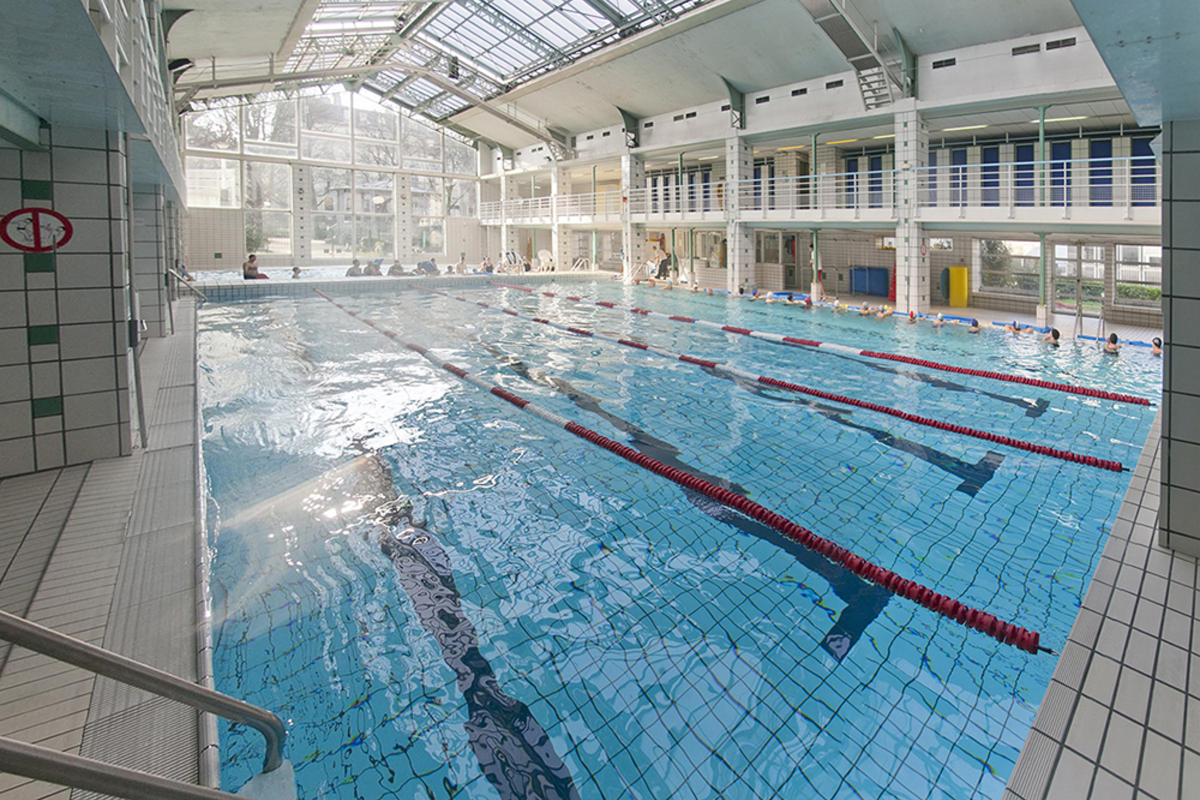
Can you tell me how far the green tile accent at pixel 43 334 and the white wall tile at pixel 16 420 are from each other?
29cm

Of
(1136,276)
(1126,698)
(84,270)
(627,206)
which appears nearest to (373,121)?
(627,206)

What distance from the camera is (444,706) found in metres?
1.97

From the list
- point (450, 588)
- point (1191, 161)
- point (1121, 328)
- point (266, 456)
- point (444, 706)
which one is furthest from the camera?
point (1121, 328)

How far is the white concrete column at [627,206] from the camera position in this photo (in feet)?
53.7

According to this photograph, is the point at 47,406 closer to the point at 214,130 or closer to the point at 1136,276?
the point at 1136,276

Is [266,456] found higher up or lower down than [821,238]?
lower down

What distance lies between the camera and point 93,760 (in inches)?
31.2

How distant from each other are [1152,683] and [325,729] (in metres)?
2.27

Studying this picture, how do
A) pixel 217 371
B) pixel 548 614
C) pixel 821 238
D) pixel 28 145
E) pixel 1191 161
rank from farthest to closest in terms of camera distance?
pixel 821 238 → pixel 217 371 → pixel 28 145 → pixel 548 614 → pixel 1191 161

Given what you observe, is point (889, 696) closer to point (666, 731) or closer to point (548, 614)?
point (666, 731)

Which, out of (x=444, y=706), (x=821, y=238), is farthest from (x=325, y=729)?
(x=821, y=238)

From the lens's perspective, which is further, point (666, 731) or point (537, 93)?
point (537, 93)

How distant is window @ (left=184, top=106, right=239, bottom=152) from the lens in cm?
1855

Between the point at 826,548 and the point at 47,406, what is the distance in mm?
3695
